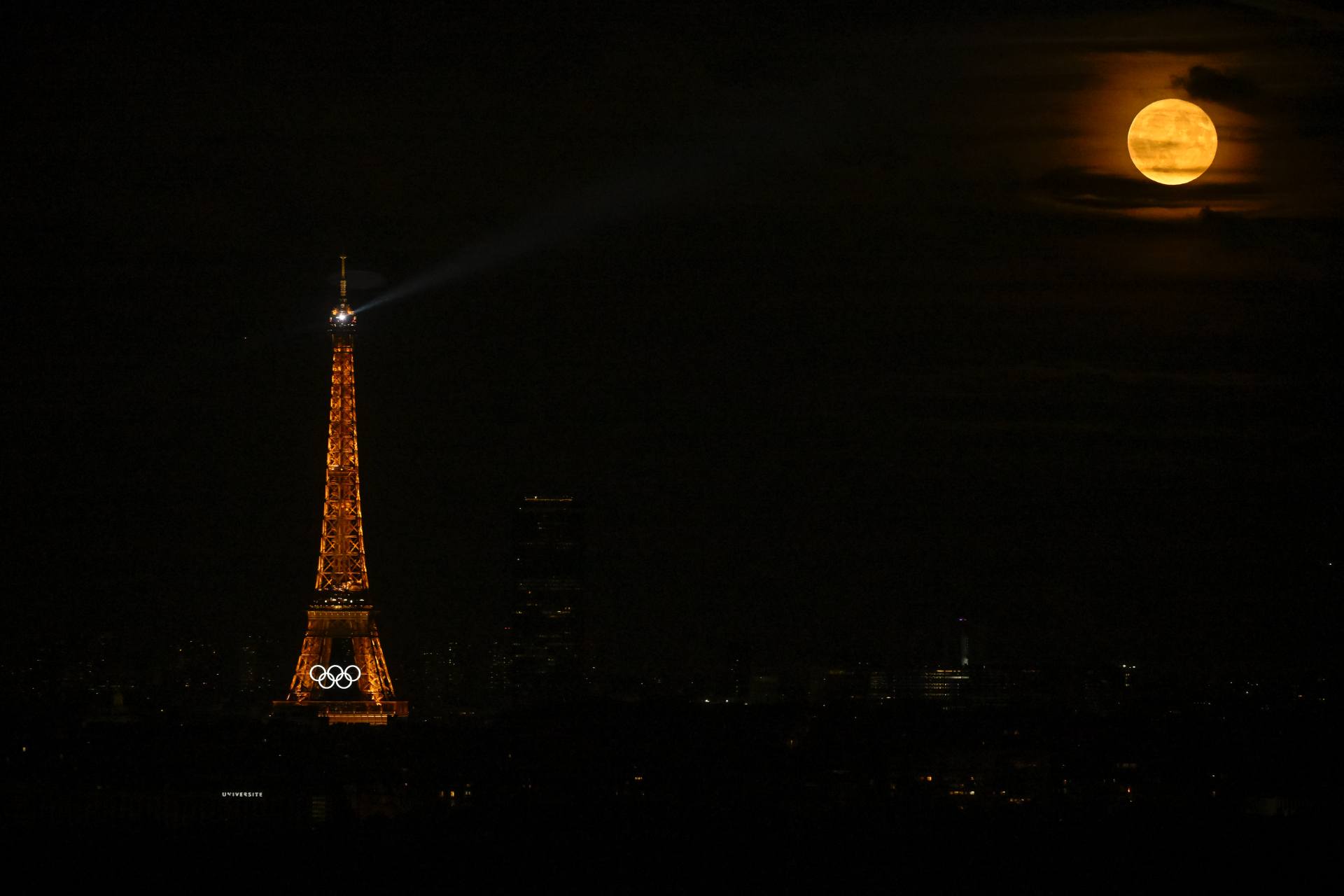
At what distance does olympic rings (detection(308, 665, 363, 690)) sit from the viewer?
172ft

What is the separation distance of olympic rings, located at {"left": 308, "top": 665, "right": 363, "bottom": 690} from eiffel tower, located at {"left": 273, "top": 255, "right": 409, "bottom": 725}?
0.04 metres

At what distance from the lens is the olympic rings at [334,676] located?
5231 centimetres

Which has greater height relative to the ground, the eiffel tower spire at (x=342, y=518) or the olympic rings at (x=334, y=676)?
the eiffel tower spire at (x=342, y=518)

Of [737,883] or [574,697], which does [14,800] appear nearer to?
[737,883]

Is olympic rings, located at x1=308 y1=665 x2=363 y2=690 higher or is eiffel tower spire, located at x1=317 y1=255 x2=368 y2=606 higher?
eiffel tower spire, located at x1=317 y1=255 x2=368 y2=606

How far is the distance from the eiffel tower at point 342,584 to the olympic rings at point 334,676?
4cm

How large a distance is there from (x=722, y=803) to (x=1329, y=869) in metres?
13.2

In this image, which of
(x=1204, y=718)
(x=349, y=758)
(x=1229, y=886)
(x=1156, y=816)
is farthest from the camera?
(x=1204, y=718)

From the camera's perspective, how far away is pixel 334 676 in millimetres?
52656

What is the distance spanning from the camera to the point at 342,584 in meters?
51.0

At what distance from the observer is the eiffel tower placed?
50.6 metres

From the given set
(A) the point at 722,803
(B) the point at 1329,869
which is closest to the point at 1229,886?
(B) the point at 1329,869

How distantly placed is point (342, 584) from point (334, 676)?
3246mm

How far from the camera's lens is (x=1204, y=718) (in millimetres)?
50219
